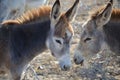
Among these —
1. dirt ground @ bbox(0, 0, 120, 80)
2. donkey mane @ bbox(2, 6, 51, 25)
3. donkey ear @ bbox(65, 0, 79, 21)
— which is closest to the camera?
donkey ear @ bbox(65, 0, 79, 21)

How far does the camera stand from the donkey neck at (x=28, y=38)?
535cm

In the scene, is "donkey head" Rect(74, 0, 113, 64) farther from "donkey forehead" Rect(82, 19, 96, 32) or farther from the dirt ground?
the dirt ground

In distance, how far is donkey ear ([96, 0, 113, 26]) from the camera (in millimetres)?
5421

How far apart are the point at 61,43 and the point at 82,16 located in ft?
17.9

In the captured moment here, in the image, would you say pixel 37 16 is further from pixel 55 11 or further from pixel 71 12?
pixel 71 12

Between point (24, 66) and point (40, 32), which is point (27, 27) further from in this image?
point (24, 66)

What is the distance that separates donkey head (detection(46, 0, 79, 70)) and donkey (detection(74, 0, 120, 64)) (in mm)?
516

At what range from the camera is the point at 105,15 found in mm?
5520

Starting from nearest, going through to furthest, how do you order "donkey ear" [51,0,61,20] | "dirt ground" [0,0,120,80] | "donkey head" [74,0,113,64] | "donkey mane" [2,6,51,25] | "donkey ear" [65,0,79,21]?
"donkey ear" [51,0,61,20] < "donkey ear" [65,0,79,21] < "donkey mane" [2,6,51,25] < "donkey head" [74,0,113,64] < "dirt ground" [0,0,120,80]

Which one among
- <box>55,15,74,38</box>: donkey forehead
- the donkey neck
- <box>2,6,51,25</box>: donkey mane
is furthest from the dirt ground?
<box>55,15,74,38</box>: donkey forehead

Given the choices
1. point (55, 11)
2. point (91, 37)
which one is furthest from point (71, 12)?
point (91, 37)

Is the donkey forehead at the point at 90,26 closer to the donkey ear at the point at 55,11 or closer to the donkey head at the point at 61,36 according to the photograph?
the donkey head at the point at 61,36

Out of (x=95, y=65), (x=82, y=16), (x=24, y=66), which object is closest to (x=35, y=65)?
(x=95, y=65)

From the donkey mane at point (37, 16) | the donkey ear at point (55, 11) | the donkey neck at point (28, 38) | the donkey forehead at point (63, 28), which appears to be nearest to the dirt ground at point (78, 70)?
the donkey neck at point (28, 38)
